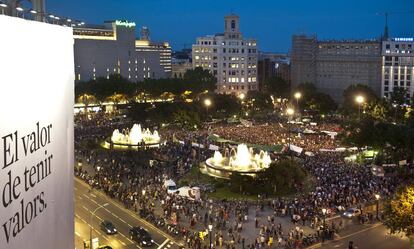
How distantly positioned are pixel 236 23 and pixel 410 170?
9536 centimetres

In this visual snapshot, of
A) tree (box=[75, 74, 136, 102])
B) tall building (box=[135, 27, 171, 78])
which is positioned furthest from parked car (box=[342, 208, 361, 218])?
tall building (box=[135, 27, 171, 78])

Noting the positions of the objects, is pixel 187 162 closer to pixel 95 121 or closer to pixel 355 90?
pixel 95 121

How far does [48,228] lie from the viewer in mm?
7562

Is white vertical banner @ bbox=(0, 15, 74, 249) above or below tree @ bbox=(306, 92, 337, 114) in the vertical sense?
above

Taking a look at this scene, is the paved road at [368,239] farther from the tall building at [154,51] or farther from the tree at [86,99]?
the tall building at [154,51]

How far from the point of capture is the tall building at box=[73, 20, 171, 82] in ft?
402

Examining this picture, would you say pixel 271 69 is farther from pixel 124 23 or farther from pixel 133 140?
pixel 133 140

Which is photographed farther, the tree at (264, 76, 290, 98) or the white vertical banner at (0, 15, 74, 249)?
the tree at (264, 76, 290, 98)

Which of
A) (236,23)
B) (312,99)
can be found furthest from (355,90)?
(236,23)

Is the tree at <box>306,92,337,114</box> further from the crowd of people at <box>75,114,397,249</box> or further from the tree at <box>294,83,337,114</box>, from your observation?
the crowd of people at <box>75,114,397,249</box>

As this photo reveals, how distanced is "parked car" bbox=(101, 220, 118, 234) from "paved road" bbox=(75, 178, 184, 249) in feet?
0.80

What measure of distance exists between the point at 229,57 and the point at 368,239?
106 meters

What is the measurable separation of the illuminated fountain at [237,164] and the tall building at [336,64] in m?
75.0

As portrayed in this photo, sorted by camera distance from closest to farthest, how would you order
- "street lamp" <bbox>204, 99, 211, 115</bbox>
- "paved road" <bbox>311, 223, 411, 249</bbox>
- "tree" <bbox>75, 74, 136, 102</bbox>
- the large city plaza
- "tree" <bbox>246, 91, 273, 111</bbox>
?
"paved road" <bbox>311, 223, 411, 249</bbox>
the large city plaza
"street lamp" <bbox>204, 99, 211, 115</bbox>
"tree" <bbox>75, 74, 136, 102</bbox>
"tree" <bbox>246, 91, 273, 111</bbox>
